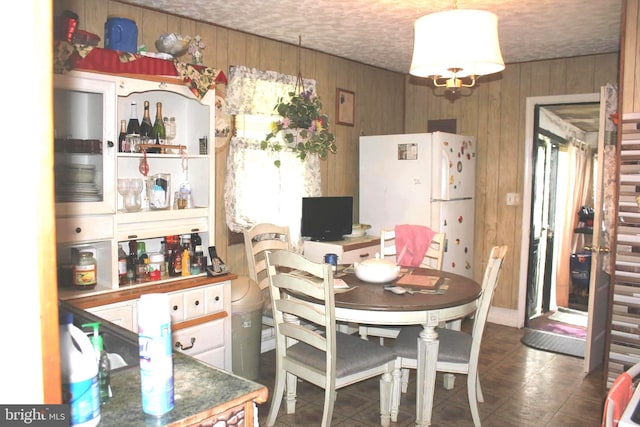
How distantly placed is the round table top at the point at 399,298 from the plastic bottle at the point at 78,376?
161 centimetres

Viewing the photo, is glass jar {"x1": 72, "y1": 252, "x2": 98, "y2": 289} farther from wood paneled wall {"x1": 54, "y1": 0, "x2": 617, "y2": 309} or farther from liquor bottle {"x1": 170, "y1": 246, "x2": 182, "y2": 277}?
wood paneled wall {"x1": 54, "y1": 0, "x2": 617, "y2": 309}

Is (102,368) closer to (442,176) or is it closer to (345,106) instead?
(442,176)

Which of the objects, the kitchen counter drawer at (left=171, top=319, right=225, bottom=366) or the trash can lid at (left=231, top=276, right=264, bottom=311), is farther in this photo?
the trash can lid at (left=231, top=276, right=264, bottom=311)

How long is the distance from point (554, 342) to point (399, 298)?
2444 mm

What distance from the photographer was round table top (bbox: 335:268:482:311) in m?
2.48

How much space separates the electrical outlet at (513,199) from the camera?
478 centimetres

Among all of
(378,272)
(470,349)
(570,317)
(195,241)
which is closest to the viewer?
(470,349)

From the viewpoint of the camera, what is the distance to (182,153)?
3.10 meters

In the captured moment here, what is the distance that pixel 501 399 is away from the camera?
3.17 meters

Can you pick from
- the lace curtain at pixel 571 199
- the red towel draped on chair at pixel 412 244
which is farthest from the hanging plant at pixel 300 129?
the lace curtain at pixel 571 199

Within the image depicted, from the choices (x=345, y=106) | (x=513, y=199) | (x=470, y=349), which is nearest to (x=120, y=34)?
(x=345, y=106)

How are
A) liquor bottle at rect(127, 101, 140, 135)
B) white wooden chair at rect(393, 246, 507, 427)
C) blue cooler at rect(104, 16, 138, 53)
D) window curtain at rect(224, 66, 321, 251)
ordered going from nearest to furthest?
white wooden chair at rect(393, 246, 507, 427), blue cooler at rect(104, 16, 138, 53), liquor bottle at rect(127, 101, 140, 135), window curtain at rect(224, 66, 321, 251)

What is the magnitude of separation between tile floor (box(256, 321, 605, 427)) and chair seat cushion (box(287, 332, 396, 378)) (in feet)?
1.41

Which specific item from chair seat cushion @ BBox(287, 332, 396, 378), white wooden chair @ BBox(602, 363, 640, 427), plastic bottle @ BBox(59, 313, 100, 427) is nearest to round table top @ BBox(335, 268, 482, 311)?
chair seat cushion @ BBox(287, 332, 396, 378)
